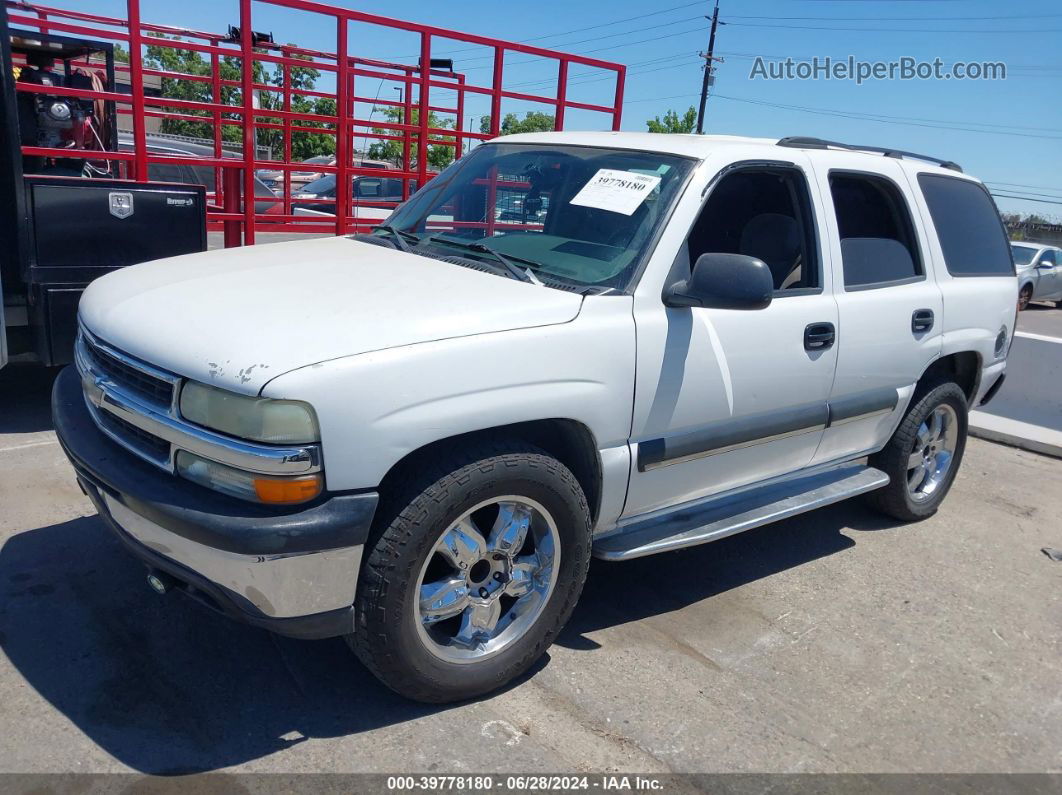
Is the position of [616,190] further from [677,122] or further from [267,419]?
[677,122]

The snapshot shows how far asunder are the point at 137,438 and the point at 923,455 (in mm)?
4151

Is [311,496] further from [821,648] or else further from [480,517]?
[821,648]

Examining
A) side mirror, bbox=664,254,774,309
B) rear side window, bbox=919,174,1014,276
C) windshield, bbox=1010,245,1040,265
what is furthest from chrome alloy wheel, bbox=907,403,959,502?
windshield, bbox=1010,245,1040,265

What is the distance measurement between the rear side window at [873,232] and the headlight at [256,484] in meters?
2.71

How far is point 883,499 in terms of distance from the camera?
200 inches

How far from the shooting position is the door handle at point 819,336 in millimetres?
3869

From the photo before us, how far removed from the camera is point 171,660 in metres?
3.21

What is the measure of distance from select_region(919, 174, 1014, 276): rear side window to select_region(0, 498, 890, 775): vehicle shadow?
224 cm

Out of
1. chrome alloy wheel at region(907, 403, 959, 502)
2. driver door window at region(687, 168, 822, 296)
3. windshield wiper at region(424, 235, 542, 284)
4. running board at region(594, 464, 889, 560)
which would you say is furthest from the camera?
chrome alloy wheel at region(907, 403, 959, 502)

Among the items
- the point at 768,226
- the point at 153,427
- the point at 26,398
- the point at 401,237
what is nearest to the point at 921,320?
the point at 768,226

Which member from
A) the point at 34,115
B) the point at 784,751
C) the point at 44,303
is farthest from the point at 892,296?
the point at 34,115

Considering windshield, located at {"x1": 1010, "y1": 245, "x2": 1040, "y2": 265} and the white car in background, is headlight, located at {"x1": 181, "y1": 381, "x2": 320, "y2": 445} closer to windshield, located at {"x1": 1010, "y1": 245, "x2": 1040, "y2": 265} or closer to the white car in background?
the white car in background

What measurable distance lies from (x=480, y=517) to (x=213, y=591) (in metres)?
0.90

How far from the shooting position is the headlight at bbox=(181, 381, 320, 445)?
2.51 meters
